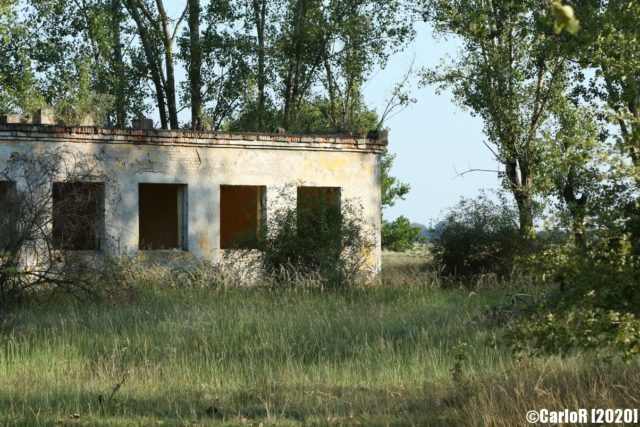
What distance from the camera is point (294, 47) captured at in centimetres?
3319

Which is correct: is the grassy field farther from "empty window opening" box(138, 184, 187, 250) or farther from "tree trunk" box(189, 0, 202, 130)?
"tree trunk" box(189, 0, 202, 130)

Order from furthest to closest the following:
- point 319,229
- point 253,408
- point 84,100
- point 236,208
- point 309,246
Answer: point 84,100 < point 236,208 < point 319,229 < point 309,246 < point 253,408

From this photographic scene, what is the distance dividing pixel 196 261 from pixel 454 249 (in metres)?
6.17

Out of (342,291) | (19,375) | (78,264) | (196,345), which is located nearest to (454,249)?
(342,291)

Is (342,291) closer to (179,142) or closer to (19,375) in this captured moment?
(179,142)

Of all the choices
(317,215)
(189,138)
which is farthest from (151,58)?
(317,215)

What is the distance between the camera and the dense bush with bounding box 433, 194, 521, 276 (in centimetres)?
2224

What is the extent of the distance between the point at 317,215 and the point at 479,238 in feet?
14.8

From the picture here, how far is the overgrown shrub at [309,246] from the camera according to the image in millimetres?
19094

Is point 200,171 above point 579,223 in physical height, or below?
above

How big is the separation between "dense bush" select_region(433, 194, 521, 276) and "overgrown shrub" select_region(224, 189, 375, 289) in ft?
9.21

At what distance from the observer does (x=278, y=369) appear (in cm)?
973

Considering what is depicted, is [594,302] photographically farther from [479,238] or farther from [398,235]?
[398,235]

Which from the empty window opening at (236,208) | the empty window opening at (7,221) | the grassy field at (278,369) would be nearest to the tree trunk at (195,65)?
the empty window opening at (236,208)
